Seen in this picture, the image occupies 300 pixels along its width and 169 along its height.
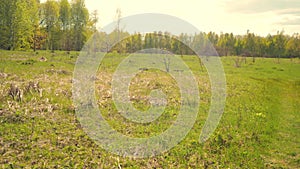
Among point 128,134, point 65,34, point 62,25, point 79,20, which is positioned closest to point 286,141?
point 128,134

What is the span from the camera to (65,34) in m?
63.0

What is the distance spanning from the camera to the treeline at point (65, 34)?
40.9 meters

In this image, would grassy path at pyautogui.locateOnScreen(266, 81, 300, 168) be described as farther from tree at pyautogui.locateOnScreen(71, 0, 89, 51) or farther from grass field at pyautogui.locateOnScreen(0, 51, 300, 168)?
tree at pyautogui.locateOnScreen(71, 0, 89, 51)

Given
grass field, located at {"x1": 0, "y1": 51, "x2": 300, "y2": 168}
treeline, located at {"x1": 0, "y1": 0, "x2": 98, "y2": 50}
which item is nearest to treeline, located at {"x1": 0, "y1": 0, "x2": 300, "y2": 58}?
treeline, located at {"x1": 0, "y1": 0, "x2": 98, "y2": 50}

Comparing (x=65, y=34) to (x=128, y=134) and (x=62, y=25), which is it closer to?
(x=62, y=25)

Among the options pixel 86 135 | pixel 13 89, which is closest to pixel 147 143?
pixel 86 135

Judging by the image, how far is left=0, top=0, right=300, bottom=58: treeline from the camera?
40875 millimetres

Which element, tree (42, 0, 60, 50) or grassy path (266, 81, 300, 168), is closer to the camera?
grassy path (266, 81, 300, 168)

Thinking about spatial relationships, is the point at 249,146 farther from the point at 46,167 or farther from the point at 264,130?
the point at 46,167

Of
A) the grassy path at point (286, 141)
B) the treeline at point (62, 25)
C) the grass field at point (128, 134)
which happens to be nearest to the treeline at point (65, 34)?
the treeline at point (62, 25)

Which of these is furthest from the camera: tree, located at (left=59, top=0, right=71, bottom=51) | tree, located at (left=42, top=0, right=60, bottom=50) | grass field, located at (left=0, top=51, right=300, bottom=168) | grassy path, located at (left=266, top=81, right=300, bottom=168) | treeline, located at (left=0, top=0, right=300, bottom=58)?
tree, located at (left=59, top=0, right=71, bottom=51)

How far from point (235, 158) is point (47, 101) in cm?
847

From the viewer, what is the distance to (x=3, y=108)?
1046 cm

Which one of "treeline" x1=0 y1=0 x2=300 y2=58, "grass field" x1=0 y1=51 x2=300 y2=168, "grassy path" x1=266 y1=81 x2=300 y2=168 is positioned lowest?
"grassy path" x1=266 y1=81 x2=300 y2=168
